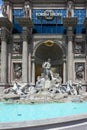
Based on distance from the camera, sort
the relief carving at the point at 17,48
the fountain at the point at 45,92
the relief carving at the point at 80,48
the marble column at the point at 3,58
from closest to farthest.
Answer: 1. the fountain at the point at 45,92
2. the marble column at the point at 3,58
3. the relief carving at the point at 80,48
4. the relief carving at the point at 17,48

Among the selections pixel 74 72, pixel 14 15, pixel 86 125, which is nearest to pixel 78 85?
pixel 74 72

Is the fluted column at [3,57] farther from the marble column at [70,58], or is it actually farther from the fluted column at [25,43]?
the marble column at [70,58]

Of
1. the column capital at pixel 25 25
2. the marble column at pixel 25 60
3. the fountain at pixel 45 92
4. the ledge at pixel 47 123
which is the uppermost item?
the column capital at pixel 25 25

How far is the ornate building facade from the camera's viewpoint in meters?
37.0

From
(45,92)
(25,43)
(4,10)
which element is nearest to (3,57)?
(25,43)

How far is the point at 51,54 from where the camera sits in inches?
1565

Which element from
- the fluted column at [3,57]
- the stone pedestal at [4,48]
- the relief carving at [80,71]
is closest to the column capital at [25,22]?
the stone pedestal at [4,48]

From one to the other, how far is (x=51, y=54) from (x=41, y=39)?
119 inches

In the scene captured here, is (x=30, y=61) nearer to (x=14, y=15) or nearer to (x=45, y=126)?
(x=14, y=15)

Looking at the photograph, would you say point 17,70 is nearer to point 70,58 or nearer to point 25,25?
point 25,25

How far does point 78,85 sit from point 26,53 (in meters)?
10.7

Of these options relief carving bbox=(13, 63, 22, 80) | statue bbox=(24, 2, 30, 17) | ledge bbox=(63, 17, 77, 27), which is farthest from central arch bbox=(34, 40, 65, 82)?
statue bbox=(24, 2, 30, 17)

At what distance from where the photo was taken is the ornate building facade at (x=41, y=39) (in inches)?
1457

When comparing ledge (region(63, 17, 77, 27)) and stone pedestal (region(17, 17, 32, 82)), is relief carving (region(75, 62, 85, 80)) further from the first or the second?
stone pedestal (region(17, 17, 32, 82))
